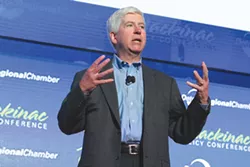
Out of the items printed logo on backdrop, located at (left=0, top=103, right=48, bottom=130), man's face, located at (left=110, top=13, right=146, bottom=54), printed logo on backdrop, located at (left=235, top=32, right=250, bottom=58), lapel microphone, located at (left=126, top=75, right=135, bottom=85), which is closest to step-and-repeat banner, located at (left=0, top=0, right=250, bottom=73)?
printed logo on backdrop, located at (left=235, top=32, right=250, bottom=58)

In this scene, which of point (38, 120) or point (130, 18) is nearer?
point (130, 18)

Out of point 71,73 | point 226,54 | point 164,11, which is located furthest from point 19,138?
point 226,54

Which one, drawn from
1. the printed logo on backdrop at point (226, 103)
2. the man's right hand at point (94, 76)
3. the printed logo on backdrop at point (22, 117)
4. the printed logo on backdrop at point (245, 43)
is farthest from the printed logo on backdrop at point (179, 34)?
the man's right hand at point (94, 76)

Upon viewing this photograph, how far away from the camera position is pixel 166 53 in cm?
445

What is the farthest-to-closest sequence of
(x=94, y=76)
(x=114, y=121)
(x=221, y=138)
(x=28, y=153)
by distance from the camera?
(x=221, y=138) → (x=28, y=153) → (x=114, y=121) → (x=94, y=76)

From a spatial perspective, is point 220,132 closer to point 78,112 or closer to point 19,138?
point 19,138

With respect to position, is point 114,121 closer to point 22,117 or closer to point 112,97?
point 112,97

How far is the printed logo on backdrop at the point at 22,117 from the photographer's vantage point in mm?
3979

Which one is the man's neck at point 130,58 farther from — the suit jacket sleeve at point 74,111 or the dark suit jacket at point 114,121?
the suit jacket sleeve at point 74,111

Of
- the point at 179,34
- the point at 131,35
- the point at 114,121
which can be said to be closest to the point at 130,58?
the point at 131,35

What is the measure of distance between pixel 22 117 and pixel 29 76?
300 mm

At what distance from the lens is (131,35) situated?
241 cm

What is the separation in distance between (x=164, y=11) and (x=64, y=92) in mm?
1021

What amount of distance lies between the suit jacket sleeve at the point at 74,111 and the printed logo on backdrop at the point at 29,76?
1.80 m
